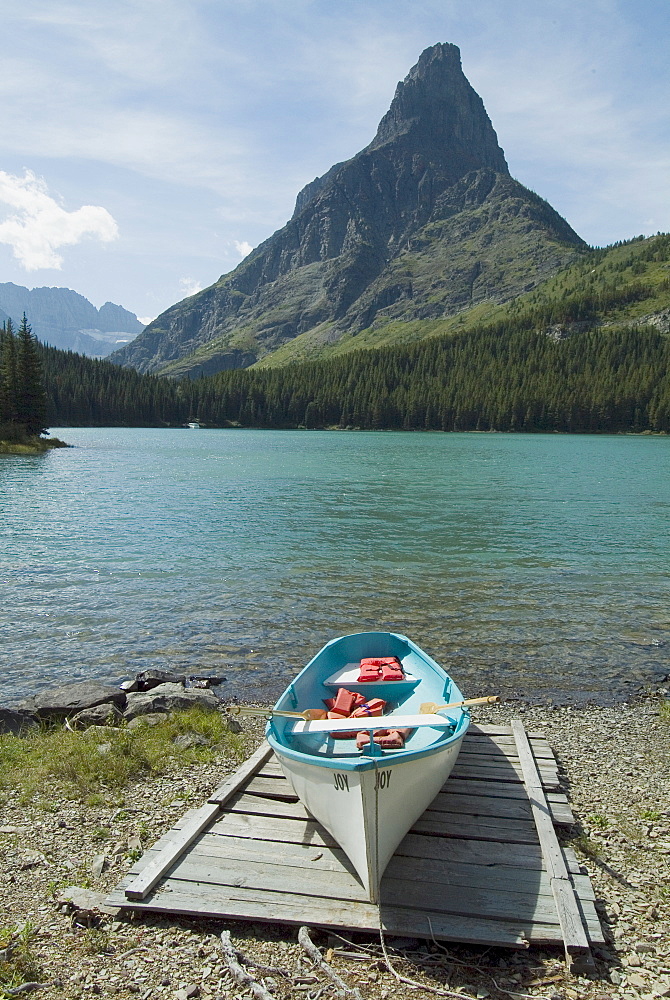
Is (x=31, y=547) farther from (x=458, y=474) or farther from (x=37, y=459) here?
(x=37, y=459)

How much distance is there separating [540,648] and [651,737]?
6.00 metres

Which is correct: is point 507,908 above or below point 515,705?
above

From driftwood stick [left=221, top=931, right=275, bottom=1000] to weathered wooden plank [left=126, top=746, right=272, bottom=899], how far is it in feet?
3.85

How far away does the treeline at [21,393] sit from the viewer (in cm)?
8700

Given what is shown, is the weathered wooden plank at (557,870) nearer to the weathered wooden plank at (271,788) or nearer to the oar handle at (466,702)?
the oar handle at (466,702)

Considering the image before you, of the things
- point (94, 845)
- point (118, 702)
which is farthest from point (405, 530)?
point (94, 845)

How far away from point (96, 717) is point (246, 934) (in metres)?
7.31

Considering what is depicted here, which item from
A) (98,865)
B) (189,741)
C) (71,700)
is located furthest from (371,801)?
(71,700)

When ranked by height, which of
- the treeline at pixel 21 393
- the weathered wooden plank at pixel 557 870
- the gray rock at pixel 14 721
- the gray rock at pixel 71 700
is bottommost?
the gray rock at pixel 14 721

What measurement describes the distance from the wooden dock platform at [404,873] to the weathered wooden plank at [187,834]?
0.05 ft

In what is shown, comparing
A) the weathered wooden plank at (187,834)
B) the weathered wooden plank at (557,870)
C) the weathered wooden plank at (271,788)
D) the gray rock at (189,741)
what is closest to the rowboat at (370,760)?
the weathered wooden plank at (271,788)

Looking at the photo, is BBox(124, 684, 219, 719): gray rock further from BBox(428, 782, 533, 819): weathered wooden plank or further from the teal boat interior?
BBox(428, 782, 533, 819): weathered wooden plank

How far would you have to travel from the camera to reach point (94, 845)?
8.70m

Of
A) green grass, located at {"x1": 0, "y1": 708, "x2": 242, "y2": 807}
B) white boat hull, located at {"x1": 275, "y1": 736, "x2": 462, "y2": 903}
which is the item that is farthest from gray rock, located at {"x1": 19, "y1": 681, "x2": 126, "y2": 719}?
white boat hull, located at {"x1": 275, "y1": 736, "x2": 462, "y2": 903}
